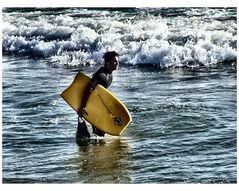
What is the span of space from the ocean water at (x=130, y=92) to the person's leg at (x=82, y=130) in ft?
0.23

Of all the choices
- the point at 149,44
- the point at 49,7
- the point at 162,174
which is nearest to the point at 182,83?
the point at 149,44

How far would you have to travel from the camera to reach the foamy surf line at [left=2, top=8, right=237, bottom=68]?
265 inches

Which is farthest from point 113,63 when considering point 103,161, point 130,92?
point 103,161

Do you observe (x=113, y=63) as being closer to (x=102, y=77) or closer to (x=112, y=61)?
(x=112, y=61)

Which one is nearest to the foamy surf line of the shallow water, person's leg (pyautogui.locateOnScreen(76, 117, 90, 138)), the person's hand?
the shallow water

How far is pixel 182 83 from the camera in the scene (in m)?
6.80

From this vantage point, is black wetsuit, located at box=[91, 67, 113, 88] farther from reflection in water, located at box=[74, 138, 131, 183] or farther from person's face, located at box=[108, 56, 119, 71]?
reflection in water, located at box=[74, 138, 131, 183]

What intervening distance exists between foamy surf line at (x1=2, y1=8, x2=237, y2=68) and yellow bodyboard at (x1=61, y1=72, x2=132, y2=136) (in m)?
0.31

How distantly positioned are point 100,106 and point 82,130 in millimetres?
281

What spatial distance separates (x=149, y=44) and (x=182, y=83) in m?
0.49

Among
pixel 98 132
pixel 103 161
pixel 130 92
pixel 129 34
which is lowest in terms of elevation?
pixel 103 161

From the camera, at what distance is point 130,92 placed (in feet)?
22.2

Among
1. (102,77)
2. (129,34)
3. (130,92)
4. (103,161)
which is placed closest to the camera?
(103,161)
